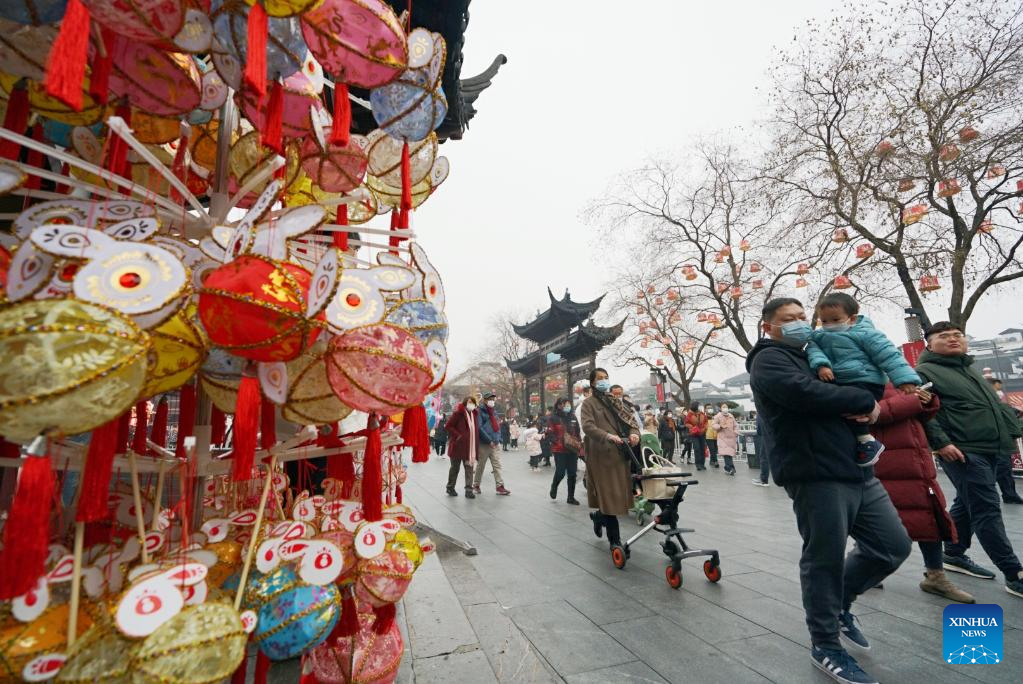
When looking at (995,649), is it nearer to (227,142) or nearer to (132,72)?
(227,142)

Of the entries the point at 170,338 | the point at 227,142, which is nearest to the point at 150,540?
the point at 170,338

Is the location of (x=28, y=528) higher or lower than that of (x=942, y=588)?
higher

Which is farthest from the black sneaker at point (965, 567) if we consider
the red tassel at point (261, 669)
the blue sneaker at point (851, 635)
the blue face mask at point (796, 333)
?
the red tassel at point (261, 669)

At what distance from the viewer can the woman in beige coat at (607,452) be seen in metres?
4.19

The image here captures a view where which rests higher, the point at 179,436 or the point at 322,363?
the point at 322,363

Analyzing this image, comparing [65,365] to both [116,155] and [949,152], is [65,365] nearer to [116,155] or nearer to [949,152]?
[116,155]

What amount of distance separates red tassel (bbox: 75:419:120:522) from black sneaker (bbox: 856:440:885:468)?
274 cm

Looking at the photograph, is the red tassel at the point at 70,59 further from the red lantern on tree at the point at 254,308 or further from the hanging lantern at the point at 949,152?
the hanging lantern at the point at 949,152

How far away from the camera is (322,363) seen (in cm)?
140

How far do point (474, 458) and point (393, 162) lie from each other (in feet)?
20.2

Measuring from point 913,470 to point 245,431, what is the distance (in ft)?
11.2

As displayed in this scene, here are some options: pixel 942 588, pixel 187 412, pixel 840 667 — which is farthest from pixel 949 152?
pixel 187 412

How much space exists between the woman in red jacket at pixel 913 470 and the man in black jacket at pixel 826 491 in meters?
0.66

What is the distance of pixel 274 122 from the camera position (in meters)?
1.29
